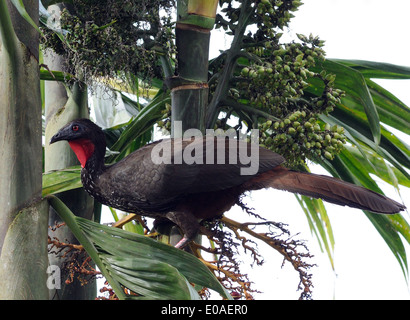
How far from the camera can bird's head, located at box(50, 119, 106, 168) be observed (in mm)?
2197

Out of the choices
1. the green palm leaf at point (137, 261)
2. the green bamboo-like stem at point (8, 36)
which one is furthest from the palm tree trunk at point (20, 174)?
the green palm leaf at point (137, 261)

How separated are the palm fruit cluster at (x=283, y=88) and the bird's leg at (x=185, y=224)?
0.36 meters

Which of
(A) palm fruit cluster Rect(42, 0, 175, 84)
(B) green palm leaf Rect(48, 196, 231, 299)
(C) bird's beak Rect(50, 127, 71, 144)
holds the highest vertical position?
(A) palm fruit cluster Rect(42, 0, 175, 84)

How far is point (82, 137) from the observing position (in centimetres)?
221

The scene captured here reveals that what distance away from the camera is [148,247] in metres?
1.71

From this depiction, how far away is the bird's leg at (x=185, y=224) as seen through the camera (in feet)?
6.57

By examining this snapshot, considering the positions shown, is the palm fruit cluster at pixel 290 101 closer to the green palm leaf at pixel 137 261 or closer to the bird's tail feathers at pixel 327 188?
the bird's tail feathers at pixel 327 188

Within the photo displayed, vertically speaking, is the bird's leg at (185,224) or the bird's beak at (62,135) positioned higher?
the bird's beak at (62,135)

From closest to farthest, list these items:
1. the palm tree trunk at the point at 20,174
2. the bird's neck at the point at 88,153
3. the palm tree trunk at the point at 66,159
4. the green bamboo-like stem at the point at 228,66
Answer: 1. the palm tree trunk at the point at 20,174
2. the green bamboo-like stem at the point at 228,66
3. the bird's neck at the point at 88,153
4. the palm tree trunk at the point at 66,159

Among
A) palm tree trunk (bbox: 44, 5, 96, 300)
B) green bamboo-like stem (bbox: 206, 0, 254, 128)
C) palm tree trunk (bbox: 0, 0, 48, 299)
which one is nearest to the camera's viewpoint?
palm tree trunk (bbox: 0, 0, 48, 299)

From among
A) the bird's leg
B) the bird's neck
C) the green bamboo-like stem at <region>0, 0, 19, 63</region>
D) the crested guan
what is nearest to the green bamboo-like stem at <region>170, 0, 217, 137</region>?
the crested guan

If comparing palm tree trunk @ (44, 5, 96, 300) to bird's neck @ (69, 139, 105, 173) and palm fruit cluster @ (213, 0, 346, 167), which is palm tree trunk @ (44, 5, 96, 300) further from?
palm fruit cluster @ (213, 0, 346, 167)

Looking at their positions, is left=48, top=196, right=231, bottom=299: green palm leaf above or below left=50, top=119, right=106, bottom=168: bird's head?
below

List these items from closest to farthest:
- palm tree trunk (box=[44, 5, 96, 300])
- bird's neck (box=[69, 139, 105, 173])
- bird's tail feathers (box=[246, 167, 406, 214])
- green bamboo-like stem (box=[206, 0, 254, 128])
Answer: bird's tail feathers (box=[246, 167, 406, 214]) < green bamboo-like stem (box=[206, 0, 254, 128]) < bird's neck (box=[69, 139, 105, 173]) < palm tree trunk (box=[44, 5, 96, 300])
